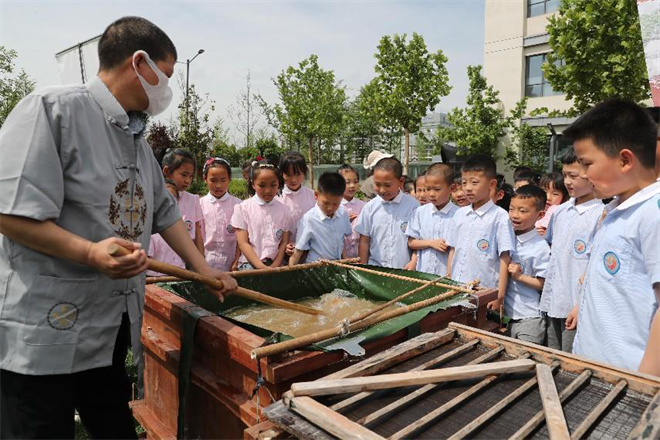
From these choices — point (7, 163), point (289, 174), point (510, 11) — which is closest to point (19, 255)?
point (7, 163)

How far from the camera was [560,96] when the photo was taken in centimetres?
1922

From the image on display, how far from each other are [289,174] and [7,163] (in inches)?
120

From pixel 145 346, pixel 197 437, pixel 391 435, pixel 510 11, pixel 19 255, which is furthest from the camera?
pixel 510 11

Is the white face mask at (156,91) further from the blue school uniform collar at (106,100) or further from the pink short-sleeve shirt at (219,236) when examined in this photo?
the pink short-sleeve shirt at (219,236)

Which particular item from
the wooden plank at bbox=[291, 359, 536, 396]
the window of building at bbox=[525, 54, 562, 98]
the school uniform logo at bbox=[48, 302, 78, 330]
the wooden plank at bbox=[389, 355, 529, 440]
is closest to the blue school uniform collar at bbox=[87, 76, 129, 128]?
the school uniform logo at bbox=[48, 302, 78, 330]

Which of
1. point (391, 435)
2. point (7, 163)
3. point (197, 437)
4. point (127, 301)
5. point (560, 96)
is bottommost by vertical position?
point (197, 437)

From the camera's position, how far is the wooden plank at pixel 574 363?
4.75 feet

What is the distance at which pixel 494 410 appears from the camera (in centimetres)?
132

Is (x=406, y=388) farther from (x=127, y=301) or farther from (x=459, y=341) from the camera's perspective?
(x=127, y=301)

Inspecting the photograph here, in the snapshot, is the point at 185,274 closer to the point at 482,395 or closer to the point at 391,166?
the point at 482,395

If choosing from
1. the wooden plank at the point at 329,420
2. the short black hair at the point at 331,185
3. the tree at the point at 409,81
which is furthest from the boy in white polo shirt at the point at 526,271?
the tree at the point at 409,81

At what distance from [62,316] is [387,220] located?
117 inches

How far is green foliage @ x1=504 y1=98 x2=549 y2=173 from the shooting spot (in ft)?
62.2

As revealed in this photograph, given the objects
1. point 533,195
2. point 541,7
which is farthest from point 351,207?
point 541,7
